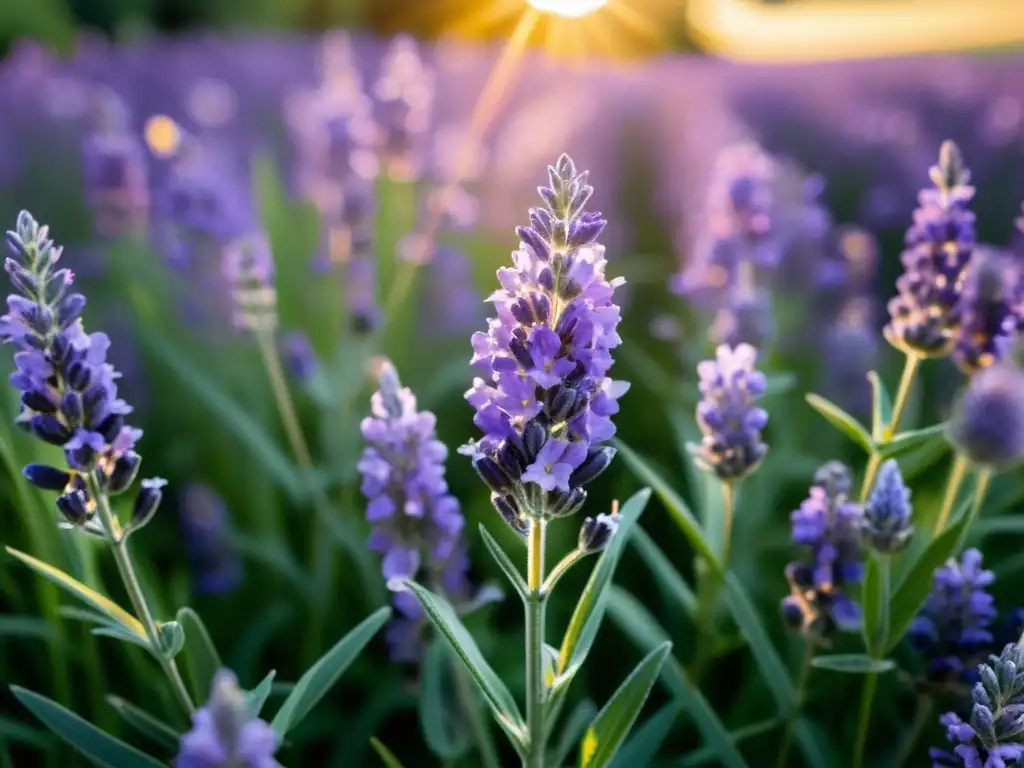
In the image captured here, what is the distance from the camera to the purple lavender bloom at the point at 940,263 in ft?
6.95

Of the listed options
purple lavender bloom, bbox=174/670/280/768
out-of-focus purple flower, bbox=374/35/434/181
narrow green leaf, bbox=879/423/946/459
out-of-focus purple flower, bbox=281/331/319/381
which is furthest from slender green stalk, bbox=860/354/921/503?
out-of-focus purple flower, bbox=374/35/434/181

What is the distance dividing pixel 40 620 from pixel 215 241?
1.93 m

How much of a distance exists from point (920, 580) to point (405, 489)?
1.11 m

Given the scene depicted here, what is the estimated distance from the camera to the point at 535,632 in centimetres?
147

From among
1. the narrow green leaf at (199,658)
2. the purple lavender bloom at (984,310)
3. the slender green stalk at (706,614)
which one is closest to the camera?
the narrow green leaf at (199,658)

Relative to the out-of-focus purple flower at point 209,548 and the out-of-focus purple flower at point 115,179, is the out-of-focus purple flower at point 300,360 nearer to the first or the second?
the out-of-focus purple flower at point 209,548

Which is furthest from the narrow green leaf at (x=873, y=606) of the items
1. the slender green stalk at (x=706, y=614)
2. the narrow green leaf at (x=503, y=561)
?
the narrow green leaf at (x=503, y=561)

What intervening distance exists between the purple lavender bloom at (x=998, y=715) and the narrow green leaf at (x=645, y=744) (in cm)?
58

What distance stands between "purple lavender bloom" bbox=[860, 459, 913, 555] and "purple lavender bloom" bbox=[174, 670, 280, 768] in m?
1.23

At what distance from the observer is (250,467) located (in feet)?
11.9

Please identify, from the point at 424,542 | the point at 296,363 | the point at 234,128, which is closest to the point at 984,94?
the point at 234,128

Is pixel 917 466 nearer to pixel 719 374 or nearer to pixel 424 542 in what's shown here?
pixel 719 374

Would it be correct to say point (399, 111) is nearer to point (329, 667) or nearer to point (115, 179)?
point (115, 179)

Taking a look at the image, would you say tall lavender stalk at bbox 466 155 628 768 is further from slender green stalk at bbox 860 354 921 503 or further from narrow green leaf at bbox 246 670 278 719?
slender green stalk at bbox 860 354 921 503
